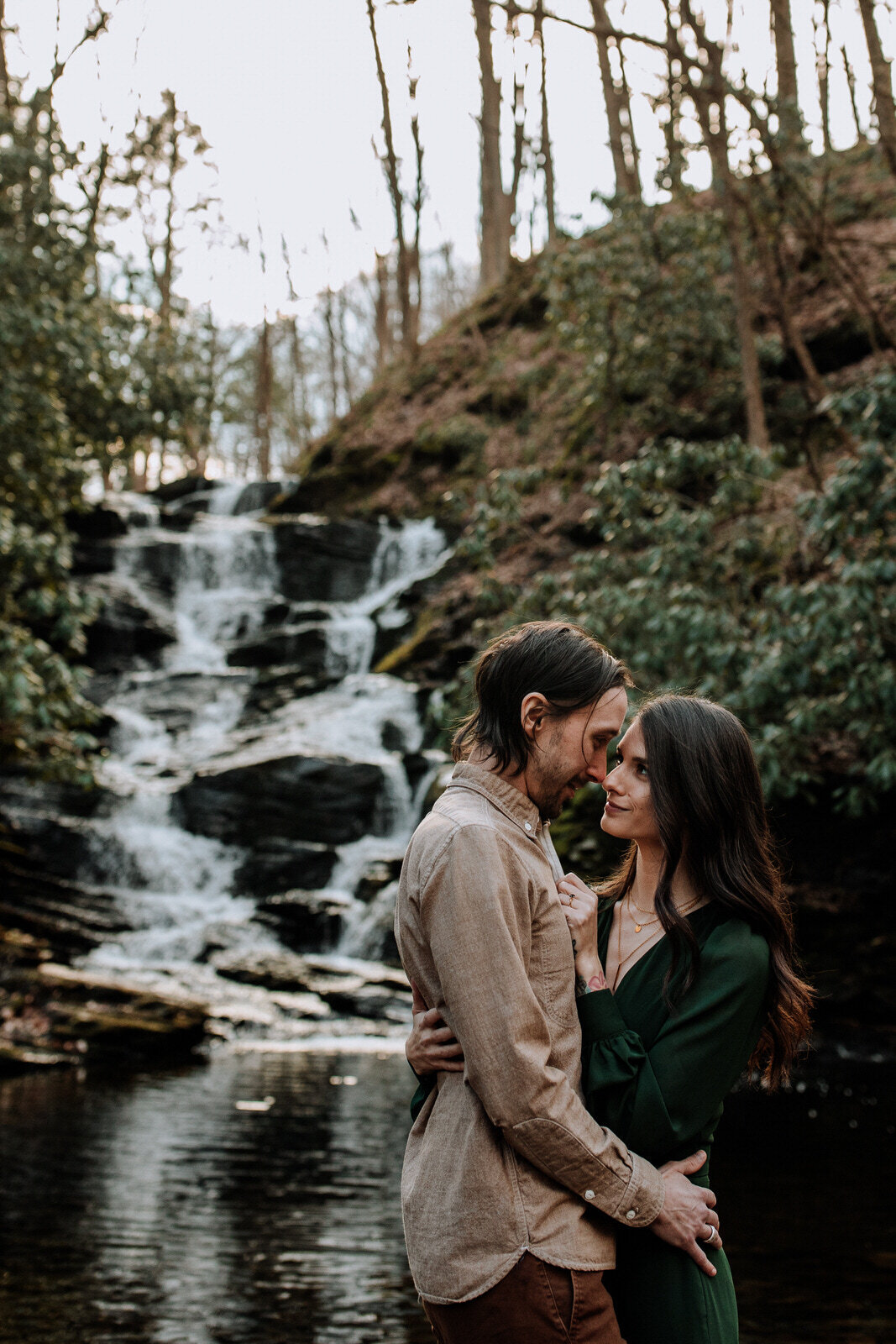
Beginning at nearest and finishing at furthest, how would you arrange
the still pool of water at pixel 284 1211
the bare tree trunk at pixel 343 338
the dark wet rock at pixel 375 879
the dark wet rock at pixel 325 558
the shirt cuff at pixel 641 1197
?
the shirt cuff at pixel 641 1197 < the still pool of water at pixel 284 1211 < the dark wet rock at pixel 375 879 < the dark wet rock at pixel 325 558 < the bare tree trunk at pixel 343 338

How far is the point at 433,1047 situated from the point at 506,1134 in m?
0.20

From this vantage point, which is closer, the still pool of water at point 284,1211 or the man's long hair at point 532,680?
the man's long hair at point 532,680

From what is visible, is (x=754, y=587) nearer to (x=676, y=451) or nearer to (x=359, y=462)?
(x=676, y=451)

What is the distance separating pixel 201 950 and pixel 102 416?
8747 millimetres

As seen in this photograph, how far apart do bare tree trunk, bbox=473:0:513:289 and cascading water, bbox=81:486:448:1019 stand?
10427 mm

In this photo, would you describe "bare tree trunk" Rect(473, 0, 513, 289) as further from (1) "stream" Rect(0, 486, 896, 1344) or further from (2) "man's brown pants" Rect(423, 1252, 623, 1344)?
(2) "man's brown pants" Rect(423, 1252, 623, 1344)

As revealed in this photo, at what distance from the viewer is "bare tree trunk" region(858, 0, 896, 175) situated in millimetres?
11211

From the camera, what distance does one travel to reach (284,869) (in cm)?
1512

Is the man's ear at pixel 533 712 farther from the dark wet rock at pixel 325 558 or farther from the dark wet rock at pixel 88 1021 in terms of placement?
the dark wet rock at pixel 325 558

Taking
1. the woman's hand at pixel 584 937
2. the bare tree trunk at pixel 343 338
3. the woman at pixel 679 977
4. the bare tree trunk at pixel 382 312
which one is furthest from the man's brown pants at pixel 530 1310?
the bare tree trunk at pixel 343 338

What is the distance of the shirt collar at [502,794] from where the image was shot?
2107mm

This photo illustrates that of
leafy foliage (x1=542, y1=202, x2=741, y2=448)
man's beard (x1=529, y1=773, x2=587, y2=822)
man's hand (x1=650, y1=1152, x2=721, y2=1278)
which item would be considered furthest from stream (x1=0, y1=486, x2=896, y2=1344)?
leafy foliage (x1=542, y1=202, x2=741, y2=448)

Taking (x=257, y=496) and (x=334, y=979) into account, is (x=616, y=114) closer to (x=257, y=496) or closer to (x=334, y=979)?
(x=257, y=496)

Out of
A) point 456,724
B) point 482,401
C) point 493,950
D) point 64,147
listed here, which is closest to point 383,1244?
point 456,724
